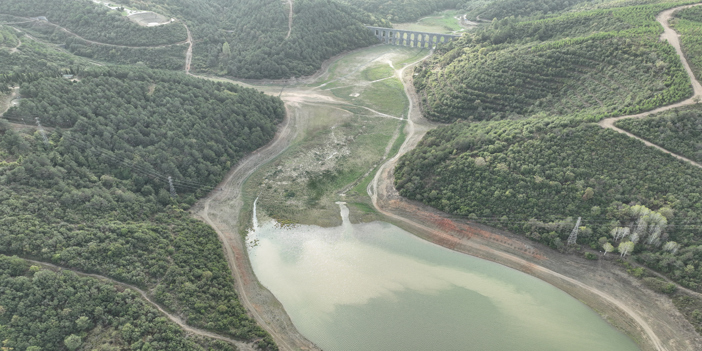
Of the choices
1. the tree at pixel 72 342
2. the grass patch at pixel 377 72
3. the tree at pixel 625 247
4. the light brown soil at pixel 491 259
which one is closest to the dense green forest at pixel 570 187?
the tree at pixel 625 247

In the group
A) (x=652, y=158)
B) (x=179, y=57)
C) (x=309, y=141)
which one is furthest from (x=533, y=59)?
(x=179, y=57)

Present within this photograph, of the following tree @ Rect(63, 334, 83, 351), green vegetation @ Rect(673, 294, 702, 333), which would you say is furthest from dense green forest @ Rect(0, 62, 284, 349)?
green vegetation @ Rect(673, 294, 702, 333)

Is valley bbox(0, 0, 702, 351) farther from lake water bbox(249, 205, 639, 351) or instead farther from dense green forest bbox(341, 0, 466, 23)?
dense green forest bbox(341, 0, 466, 23)

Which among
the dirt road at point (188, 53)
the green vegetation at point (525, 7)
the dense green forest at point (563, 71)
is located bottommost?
the dirt road at point (188, 53)

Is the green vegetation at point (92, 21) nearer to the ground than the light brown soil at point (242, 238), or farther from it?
farther from it

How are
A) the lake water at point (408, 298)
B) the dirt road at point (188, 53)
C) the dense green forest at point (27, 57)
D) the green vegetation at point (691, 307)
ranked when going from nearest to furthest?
the green vegetation at point (691, 307)
the lake water at point (408, 298)
the dense green forest at point (27, 57)
the dirt road at point (188, 53)

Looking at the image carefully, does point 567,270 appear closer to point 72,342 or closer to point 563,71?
point 563,71

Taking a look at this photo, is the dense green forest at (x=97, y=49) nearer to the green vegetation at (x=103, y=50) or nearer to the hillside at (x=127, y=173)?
the green vegetation at (x=103, y=50)

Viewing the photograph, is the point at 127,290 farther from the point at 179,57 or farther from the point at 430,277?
the point at 179,57

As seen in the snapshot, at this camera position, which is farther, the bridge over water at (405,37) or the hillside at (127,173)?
the bridge over water at (405,37)
